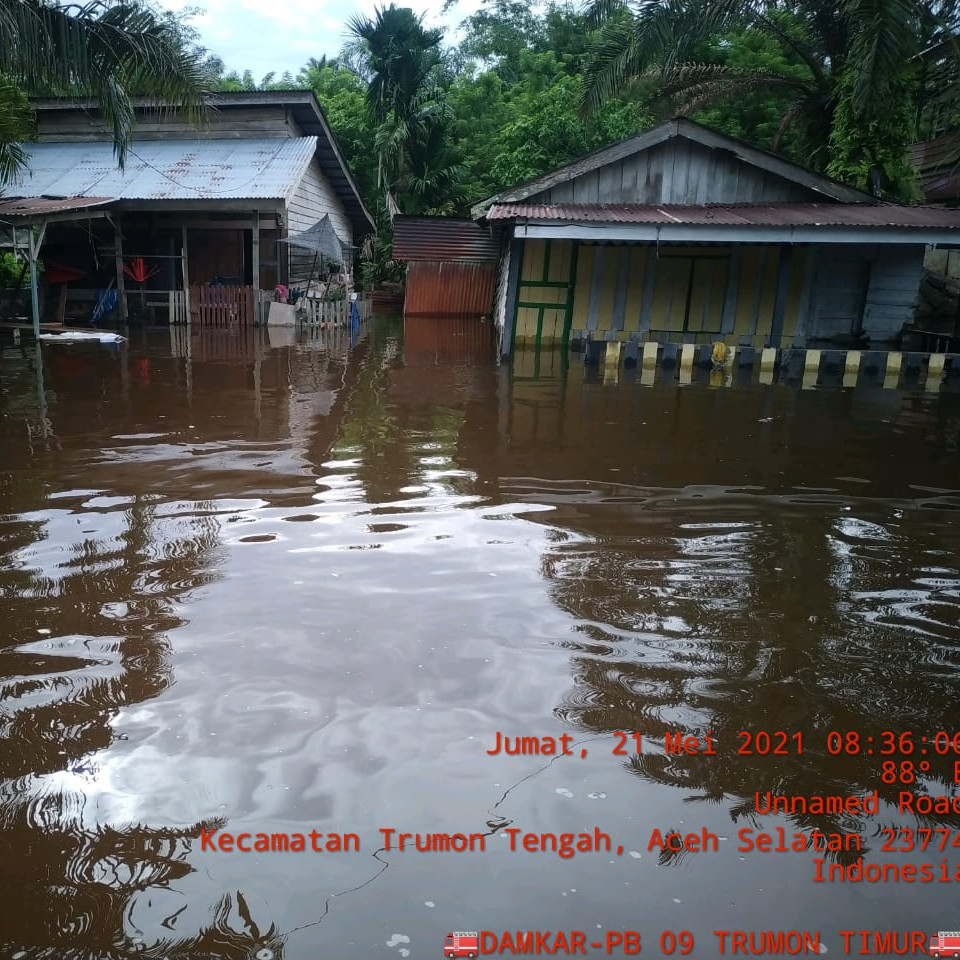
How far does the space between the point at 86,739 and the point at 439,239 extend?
808 inches

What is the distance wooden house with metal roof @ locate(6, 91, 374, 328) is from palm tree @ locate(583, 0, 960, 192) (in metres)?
7.22

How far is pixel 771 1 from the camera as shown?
14.3 m

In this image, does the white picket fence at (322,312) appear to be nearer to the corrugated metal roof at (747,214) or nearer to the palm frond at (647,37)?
the corrugated metal roof at (747,214)

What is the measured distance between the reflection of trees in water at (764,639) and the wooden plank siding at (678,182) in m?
10.5

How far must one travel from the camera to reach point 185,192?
1759cm

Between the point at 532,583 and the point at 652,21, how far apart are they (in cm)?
1214

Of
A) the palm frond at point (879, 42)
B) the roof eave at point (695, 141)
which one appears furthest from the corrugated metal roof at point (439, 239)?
the palm frond at point (879, 42)

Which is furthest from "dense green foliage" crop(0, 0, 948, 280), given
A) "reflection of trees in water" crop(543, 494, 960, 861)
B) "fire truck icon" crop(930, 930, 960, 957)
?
"fire truck icon" crop(930, 930, 960, 957)

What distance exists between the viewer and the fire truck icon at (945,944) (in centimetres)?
243

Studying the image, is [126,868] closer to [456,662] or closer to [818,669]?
[456,662]

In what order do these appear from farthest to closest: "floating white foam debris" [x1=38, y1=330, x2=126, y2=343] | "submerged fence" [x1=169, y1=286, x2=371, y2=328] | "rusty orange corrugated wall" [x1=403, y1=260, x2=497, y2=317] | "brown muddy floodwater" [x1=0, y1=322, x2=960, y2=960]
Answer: "rusty orange corrugated wall" [x1=403, y1=260, x2=497, y2=317] < "submerged fence" [x1=169, y1=286, x2=371, y2=328] < "floating white foam debris" [x1=38, y1=330, x2=126, y2=343] < "brown muddy floodwater" [x1=0, y1=322, x2=960, y2=960]

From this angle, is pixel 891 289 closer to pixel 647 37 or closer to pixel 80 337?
pixel 647 37

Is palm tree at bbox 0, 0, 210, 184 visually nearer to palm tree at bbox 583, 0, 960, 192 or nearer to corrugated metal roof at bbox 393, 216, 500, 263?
palm tree at bbox 583, 0, 960, 192

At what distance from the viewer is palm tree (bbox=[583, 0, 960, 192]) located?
40.1 feet
